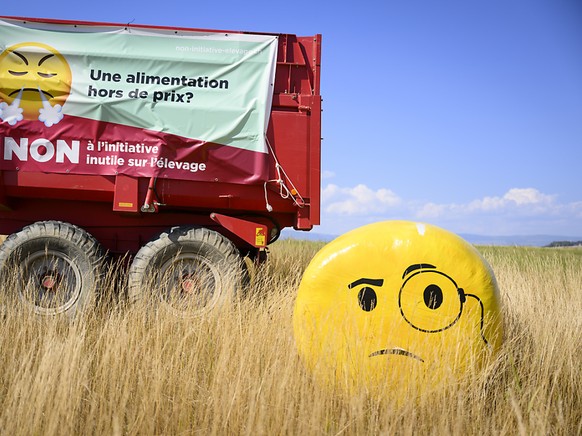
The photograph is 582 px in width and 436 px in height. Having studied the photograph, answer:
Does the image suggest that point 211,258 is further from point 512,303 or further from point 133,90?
point 512,303

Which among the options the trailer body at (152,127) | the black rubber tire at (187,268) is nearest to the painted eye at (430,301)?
the black rubber tire at (187,268)

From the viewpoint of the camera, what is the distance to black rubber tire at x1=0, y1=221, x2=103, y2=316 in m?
5.98

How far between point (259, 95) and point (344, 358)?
146 inches

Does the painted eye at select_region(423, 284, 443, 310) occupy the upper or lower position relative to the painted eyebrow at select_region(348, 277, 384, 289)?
lower

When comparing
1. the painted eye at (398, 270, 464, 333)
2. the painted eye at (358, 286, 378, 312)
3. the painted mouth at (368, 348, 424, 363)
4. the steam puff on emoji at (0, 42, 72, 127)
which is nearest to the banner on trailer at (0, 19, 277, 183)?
the steam puff on emoji at (0, 42, 72, 127)

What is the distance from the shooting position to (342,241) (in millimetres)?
4074

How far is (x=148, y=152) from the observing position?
20.4ft

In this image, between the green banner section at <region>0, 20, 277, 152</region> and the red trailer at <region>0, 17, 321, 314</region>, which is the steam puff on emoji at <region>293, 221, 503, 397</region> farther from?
the green banner section at <region>0, 20, 277, 152</region>

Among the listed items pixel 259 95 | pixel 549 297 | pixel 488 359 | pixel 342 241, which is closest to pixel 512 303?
pixel 549 297

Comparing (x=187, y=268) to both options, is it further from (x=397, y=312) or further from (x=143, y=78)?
(x=397, y=312)

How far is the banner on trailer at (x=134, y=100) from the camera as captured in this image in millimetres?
6180

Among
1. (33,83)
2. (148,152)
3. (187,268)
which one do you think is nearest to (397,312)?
(187,268)

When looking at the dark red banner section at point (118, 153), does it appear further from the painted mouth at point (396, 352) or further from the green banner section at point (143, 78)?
the painted mouth at point (396, 352)

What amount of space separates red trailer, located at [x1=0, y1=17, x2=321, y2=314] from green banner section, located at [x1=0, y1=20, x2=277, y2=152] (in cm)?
1
